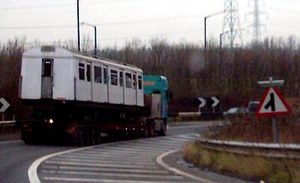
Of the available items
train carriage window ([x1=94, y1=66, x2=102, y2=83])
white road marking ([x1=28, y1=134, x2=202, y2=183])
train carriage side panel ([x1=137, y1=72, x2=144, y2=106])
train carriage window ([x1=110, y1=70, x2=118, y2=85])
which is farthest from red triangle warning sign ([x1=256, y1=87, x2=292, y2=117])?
train carriage side panel ([x1=137, y1=72, x2=144, y2=106])

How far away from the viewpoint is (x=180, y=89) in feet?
294

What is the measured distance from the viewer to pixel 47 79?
120 ft

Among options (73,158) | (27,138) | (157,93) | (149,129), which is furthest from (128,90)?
(73,158)

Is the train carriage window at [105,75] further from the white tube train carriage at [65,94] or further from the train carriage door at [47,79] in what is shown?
the train carriage door at [47,79]

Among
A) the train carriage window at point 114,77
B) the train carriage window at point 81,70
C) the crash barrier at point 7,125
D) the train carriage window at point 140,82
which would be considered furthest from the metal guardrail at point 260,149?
the crash barrier at point 7,125

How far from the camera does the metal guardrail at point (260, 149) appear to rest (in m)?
19.5

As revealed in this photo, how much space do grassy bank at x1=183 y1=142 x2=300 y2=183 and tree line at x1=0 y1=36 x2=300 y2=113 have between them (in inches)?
2160

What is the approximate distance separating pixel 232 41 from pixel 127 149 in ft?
183

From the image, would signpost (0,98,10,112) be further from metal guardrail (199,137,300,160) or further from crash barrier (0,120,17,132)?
metal guardrail (199,137,300,160)

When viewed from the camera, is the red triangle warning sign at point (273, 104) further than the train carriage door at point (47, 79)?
No

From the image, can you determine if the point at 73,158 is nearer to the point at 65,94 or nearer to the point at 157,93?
the point at 65,94

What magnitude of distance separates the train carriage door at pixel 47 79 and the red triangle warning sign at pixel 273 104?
1647cm

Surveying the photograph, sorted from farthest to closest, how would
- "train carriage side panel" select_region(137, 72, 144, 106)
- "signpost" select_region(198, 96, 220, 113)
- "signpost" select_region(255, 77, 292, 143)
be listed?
"signpost" select_region(198, 96, 220, 113) → "train carriage side panel" select_region(137, 72, 144, 106) → "signpost" select_region(255, 77, 292, 143)

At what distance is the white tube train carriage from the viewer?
36.4 meters
